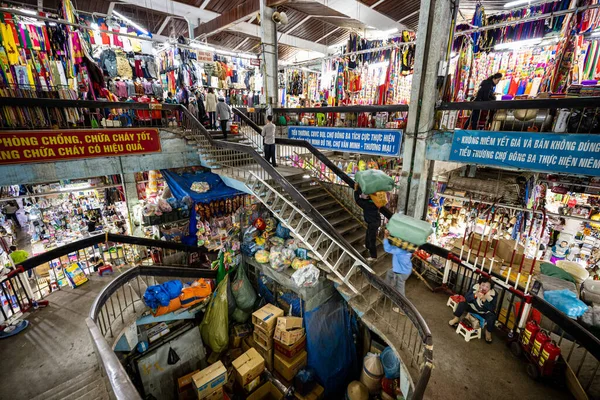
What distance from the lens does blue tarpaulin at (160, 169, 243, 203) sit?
782cm

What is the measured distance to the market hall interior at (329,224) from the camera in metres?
4.45

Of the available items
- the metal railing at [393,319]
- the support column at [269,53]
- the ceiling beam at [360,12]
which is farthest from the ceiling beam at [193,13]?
the metal railing at [393,319]

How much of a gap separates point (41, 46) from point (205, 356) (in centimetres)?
1053

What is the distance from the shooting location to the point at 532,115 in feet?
16.9

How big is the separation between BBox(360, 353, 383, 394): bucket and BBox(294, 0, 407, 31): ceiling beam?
1143 cm

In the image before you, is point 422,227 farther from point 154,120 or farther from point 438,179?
point 154,120

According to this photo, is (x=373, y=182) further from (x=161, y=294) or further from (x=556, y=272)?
(x=161, y=294)

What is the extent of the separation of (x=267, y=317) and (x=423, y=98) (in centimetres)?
674

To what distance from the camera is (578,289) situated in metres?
5.33

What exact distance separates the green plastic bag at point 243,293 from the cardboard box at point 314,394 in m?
2.49

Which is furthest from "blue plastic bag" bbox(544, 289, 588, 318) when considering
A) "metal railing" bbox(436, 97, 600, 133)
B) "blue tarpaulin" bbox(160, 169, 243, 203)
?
"blue tarpaulin" bbox(160, 169, 243, 203)

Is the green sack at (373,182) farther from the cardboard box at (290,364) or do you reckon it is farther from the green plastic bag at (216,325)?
the green plastic bag at (216,325)

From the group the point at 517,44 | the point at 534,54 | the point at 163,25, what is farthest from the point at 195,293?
the point at 163,25

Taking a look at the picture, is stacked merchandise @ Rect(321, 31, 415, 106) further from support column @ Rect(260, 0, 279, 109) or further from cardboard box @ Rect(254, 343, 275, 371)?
cardboard box @ Rect(254, 343, 275, 371)
